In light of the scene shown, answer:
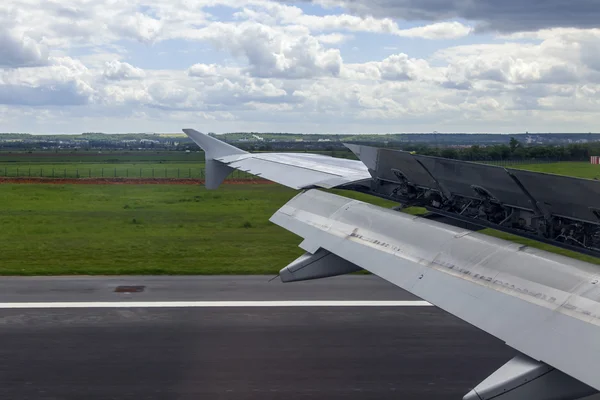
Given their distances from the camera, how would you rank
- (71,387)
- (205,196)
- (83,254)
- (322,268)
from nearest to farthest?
(322,268) → (71,387) → (83,254) → (205,196)

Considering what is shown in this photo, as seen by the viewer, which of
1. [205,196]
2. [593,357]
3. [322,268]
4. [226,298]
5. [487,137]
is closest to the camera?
[593,357]

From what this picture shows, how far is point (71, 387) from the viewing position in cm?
745

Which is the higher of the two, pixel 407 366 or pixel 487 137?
pixel 487 137

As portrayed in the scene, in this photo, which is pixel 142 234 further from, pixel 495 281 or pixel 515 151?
pixel 495 281

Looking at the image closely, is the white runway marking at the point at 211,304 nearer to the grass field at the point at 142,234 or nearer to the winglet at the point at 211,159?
the winglet at the point at 211,159

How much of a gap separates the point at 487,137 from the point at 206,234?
8746 millimetres

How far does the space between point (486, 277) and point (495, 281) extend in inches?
3.6

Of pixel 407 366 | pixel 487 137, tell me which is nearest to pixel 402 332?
pixel 407 366

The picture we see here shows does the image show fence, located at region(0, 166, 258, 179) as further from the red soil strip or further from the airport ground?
the airport ground

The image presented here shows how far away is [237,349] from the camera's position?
8.79m

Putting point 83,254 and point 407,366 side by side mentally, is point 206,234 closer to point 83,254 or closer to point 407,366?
point 83,254

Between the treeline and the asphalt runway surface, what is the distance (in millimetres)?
2575

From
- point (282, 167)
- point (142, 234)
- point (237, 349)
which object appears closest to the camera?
point (237, 349)

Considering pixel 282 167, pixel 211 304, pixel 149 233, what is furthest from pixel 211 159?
pixel 149 233
